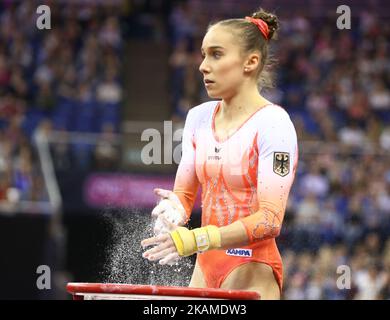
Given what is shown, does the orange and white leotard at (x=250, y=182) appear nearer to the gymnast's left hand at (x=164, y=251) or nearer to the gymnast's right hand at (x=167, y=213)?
the gymnast's right hand at (x=167, y=213)

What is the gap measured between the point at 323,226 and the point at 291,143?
26.0 ft

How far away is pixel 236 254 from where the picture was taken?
4480 mm

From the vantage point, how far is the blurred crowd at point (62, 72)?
14.6m

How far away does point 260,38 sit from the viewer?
461cm

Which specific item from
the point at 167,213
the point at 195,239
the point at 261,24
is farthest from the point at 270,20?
the point at 195,239

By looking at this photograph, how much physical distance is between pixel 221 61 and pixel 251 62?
0.16m

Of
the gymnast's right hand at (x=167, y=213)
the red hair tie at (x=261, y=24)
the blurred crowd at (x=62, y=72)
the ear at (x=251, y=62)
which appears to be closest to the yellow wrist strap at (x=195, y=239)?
A: the gymnast's right hand at (x=167, y=213)

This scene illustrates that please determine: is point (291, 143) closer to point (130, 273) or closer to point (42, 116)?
point (130, 273)

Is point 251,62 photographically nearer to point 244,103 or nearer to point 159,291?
point 244,103

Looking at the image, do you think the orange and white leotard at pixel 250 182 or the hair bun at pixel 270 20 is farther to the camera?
the hair bun at pixel 270 20

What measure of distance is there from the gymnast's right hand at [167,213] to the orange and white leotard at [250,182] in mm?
137

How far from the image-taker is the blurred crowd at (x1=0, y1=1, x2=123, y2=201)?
14.6 metres

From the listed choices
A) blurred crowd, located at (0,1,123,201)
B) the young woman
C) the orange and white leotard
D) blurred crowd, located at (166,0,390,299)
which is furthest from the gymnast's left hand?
blurred crowd, located at (0,1,123,201)
